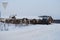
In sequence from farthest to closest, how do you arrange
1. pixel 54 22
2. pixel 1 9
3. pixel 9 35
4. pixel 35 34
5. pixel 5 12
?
1. pixel 54 22
2. pixel 5 12
3. pixel 1 9
4. pixel 35 34
5. pixel 9 35

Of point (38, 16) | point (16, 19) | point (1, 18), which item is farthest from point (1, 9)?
point (38, 16)

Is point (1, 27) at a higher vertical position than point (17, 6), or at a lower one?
lower

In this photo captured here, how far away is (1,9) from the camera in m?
3.79

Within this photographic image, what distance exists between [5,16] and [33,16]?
842 millimetres

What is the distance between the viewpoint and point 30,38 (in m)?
2.60

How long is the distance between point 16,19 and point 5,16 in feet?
1.06

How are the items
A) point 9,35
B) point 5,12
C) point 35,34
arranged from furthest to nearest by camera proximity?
1. point 5,12
2. point 35,34
3. point 9,35

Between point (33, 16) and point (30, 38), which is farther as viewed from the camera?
point (33, 16)

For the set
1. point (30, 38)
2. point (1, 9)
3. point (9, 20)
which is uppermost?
point (1, 9)

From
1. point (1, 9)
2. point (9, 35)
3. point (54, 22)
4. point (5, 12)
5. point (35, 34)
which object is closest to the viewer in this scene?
point (9, 35)

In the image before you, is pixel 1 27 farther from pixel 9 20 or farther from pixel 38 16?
pixel 38 16

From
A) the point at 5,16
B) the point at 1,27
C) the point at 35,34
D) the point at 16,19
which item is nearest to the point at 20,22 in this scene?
the point at 16,19

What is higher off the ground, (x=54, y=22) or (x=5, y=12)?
(x=5, y=12)

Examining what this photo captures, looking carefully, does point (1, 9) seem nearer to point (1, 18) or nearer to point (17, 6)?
point (1, 18)
